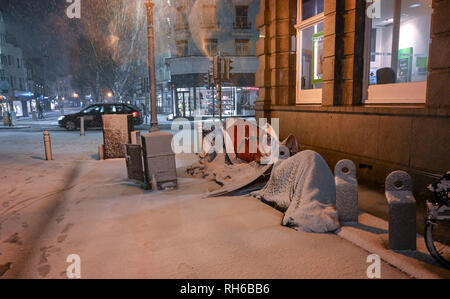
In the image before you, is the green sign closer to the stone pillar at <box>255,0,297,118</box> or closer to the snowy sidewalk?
the stone pillar at <box>255,0,297,118</box>

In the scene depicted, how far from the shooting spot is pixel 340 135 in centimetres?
649

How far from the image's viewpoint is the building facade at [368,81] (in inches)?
179

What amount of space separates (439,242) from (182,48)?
29906 mm

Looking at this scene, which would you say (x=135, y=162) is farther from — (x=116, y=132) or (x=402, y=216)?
(x=402, y=216)

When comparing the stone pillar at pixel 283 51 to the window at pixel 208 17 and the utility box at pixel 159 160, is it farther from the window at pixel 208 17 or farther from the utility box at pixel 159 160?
the window at pixel 208 17

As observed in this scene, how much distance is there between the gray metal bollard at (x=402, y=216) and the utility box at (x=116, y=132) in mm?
7975

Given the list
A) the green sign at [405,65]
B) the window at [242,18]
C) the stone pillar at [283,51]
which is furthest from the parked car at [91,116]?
the green sign at [405,65]

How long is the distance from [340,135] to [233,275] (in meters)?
4.58

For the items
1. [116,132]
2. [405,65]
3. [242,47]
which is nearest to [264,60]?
[405,65]

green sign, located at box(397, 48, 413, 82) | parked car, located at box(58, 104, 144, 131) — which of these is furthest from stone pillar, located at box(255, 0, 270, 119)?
parked car, located at box(58, 104, 144, 131)

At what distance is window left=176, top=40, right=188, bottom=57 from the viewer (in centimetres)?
3017

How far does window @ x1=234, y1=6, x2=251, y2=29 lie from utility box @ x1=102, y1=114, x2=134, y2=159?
2394cm

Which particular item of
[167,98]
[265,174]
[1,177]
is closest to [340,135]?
[265,174]
